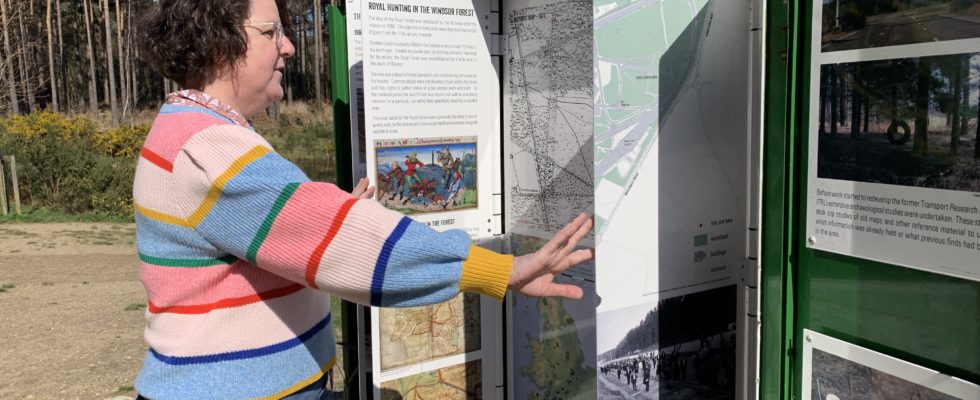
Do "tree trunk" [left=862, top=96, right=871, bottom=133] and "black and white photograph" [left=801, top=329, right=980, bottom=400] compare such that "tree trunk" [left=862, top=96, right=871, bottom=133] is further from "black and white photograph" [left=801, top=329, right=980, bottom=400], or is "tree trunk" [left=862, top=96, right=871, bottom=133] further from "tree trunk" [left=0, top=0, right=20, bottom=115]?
"tree trunk" [left=0, top=0, right=20, bottom=115]

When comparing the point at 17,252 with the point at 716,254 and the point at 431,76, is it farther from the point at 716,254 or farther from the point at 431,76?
the point at 716,254

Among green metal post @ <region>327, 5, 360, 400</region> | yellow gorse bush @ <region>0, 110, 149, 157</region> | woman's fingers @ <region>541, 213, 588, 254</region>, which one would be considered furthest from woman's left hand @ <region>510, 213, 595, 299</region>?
yellow gorse bush @ <region>0, 110, 149, 157</region>

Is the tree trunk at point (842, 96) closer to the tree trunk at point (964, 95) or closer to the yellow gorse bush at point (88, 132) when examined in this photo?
the tree trunk at point (964, 95)

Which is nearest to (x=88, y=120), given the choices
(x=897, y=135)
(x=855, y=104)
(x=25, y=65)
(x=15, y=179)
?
(x=15, y=179)

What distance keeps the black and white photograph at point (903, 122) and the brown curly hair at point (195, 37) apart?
65.8 inches

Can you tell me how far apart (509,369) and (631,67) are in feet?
5.10

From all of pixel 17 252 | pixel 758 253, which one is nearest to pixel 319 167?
pixel 17 252

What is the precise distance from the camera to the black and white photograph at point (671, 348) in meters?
3.06

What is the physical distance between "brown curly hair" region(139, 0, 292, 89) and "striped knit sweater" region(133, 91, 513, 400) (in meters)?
0.09

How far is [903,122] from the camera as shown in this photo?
2.14 metres

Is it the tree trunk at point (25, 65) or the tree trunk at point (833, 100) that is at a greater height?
the tree trunk at point (25, 65)

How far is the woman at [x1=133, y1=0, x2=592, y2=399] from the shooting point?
1.72m

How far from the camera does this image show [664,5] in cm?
294

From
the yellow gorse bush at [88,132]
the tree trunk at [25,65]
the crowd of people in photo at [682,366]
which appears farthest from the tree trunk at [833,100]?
the tree trunk at [25,65]
